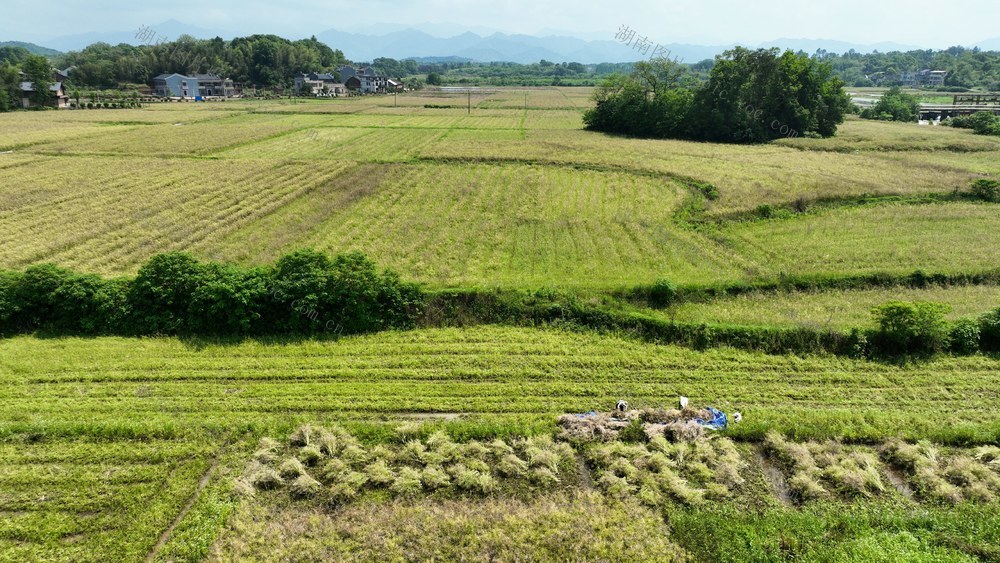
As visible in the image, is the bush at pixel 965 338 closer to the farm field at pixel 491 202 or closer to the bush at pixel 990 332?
the bush at pixel 990 332

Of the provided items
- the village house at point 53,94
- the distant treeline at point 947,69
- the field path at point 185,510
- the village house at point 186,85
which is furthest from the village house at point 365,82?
the field path at point 185,510

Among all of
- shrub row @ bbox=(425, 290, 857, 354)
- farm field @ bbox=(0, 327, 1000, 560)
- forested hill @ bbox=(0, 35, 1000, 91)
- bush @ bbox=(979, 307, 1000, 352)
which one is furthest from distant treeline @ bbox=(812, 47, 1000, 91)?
farm field @ bbox=(0, 327, 1000, 560)

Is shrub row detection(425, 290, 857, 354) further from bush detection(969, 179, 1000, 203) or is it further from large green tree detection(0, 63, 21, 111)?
large green tree detection(0, 63, 21, 111)

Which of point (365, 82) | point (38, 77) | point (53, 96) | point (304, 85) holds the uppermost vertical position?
point (365, 82)

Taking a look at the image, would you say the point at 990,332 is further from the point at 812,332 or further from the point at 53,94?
the point at 53,94

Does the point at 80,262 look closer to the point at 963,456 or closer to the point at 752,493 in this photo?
the point at 752,493

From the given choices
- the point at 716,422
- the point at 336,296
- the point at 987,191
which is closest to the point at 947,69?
the point at 987,191
